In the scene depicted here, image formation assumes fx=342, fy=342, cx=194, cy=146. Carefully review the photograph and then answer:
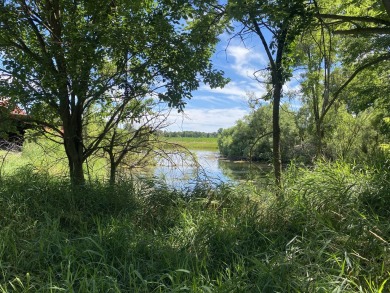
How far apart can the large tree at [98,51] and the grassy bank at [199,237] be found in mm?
1340

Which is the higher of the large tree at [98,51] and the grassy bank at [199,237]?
the large tree at [98,51]

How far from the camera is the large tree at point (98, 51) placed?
15.6 feet

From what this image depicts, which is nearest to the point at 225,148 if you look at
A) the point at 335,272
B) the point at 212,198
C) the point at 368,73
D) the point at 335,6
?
the point at 368,73

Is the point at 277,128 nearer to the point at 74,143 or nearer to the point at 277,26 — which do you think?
the point at 277,26

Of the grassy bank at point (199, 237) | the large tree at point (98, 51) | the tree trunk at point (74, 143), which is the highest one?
the large tree at point (98, 51)

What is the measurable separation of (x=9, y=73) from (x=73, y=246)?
2833 mm

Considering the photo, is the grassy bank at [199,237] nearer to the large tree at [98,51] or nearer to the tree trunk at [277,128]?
the tree trunk at [277,128]

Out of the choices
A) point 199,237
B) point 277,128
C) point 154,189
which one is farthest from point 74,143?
point 277,128

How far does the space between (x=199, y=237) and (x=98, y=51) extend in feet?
9.61

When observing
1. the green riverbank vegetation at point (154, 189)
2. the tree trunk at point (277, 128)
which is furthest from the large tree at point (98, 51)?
the tree trunk at point (277, 128)

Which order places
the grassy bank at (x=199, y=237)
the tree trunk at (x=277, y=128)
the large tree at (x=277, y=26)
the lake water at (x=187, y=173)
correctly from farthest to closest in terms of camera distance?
the lake water at (x=187, y=173) < the tree trunk at (x=277, y=128) < the large tree at (x=277, y=26) < the grassy bank at (x=199, y=237)

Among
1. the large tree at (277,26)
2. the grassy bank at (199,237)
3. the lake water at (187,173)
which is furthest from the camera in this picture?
the lake water at (187,173)

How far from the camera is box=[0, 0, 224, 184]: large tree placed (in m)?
4.75

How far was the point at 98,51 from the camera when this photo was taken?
4805 mm
